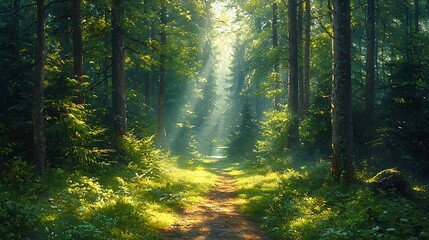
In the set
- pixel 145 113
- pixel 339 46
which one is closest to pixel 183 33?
pixel 145 113

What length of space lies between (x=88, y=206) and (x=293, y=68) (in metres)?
16.2

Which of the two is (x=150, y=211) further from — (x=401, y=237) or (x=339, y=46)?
(x=339, y=46)

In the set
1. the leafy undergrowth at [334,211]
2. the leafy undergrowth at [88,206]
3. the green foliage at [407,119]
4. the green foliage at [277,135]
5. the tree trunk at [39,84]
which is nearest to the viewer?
the leafy undergrowth at [88,206]

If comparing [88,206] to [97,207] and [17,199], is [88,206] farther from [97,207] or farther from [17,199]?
[17,199]

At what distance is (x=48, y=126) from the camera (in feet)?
37.6

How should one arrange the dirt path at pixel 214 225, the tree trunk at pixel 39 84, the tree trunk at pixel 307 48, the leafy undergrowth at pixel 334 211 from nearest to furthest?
the leafy undergrowth at pixel 334 211 < the dirt path at pixel 214 225 < the tree trunk at pixel 39 84 < the tree trunk at pixel 307 48

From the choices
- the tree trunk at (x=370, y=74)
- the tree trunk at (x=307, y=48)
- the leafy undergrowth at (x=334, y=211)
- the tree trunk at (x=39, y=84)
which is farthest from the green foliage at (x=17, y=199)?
the tree trunk at (x=307, y=48)

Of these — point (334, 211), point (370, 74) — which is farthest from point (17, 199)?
point (370, 74)

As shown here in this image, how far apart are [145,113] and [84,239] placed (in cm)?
2177

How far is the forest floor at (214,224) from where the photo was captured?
8.55 m

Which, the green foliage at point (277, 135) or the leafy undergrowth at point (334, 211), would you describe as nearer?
the leafy undergrowth at point (334, 211)

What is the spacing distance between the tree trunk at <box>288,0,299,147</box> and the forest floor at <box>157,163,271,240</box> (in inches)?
356

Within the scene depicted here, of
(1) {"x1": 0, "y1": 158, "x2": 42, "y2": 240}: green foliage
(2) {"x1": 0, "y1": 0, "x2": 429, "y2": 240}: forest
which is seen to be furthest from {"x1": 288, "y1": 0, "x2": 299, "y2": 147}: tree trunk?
(1) {"x1": 0, "y1": 158, "x2": 42, "y2": 240}: green foliage

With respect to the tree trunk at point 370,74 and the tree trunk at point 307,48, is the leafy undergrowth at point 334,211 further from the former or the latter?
the tree trunk at point 307,48
